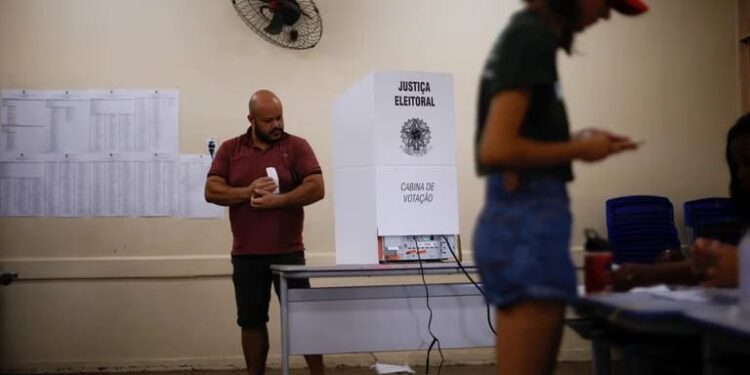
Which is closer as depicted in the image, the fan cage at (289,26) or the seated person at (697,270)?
the seated person at (697,270)

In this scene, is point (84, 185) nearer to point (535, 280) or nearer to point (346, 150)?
point (346, 150)

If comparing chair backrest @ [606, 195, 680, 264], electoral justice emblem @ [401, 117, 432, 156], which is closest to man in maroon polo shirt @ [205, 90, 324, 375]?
electoral justice emblem @ [401, 117, 432, 156]

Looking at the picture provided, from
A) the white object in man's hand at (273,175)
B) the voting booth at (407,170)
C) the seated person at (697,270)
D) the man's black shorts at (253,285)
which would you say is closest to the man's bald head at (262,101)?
the white object in man's hand at (273,175)

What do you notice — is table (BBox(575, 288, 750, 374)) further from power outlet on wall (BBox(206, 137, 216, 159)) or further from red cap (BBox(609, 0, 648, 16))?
power outlet on wall (BBox(206, 137, 216, 159))

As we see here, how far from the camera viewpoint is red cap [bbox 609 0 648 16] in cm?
124

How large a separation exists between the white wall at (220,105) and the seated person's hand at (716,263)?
2249mm

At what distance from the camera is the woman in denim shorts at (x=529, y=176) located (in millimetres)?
1113

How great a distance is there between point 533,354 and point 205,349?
10.2 feet

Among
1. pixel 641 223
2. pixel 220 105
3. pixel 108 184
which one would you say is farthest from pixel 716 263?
pixel 108 184

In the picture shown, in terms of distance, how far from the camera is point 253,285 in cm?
280

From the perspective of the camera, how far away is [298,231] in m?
2.89

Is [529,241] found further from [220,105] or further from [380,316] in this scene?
[220,105]

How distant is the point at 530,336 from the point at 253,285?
72.2 inches

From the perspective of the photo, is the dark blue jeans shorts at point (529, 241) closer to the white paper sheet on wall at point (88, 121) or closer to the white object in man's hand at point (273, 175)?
the white object in man's hand at point (273, 175)
